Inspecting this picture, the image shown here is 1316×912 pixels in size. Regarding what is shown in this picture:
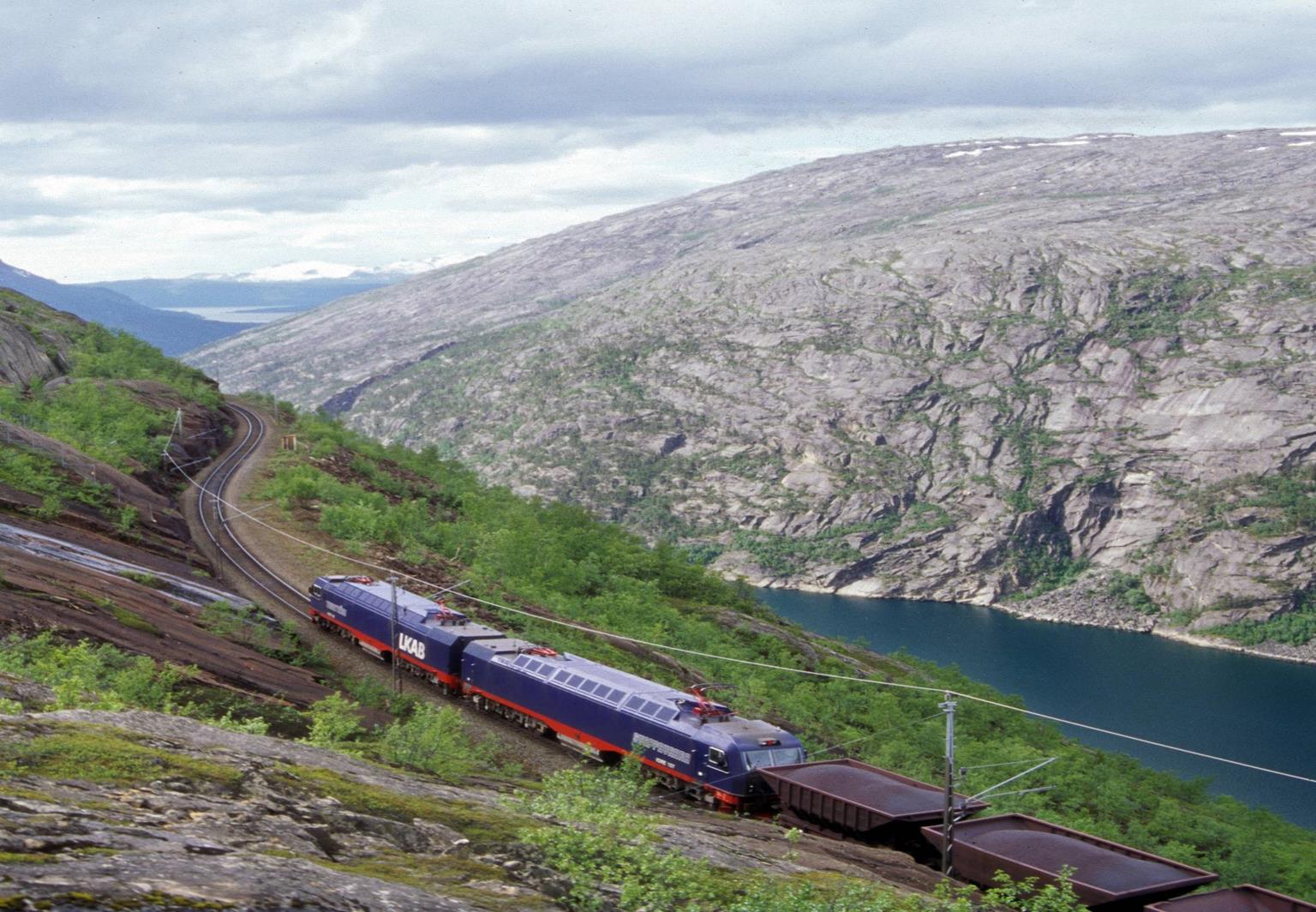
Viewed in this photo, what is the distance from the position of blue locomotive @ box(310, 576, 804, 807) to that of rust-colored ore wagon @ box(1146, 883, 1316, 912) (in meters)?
12.4

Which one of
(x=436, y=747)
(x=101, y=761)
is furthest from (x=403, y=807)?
(x=436, y=747)

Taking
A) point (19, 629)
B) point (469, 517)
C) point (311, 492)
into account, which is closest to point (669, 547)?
point (469, 517)

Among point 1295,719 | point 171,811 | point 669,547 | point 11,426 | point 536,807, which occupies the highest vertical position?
point 11,426

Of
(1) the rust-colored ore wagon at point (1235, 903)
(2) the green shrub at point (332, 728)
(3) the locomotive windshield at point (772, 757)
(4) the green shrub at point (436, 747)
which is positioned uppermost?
(2) the green shrub at point (332, 728)

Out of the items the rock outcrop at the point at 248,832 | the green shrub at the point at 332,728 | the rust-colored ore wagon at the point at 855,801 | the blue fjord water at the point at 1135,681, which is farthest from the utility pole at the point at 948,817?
the blue fjord water at the point at 1135,681

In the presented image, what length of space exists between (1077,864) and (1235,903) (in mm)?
3366

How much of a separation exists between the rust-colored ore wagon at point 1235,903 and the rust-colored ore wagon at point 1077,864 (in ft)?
1.69

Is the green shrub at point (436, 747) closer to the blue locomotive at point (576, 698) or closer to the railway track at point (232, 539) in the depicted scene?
the blue locomotive at point (576, 698)

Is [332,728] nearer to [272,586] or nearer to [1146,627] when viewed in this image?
[272,586]

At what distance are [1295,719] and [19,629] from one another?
135500 mm

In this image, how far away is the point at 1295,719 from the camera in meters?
125

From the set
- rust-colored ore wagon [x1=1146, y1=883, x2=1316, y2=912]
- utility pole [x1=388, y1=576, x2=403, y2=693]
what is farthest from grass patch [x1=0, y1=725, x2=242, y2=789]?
utility pole [x1=388, y1=576, x2=403, y2=693]

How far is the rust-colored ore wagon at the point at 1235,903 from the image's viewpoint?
23.6 meters

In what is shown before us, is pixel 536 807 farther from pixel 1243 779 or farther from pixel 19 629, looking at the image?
pixel 1243 779
